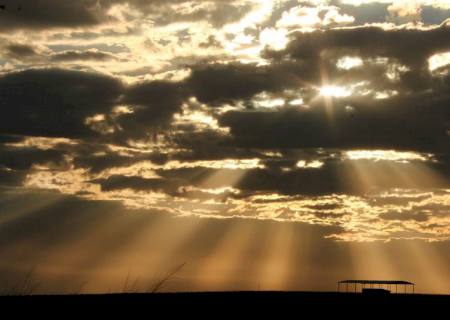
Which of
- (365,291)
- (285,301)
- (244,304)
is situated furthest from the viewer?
(365,291)

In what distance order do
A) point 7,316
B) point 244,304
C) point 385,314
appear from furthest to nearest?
point 244,304, point 385,314, point 7,316

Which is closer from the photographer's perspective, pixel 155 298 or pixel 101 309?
pixel 101 309

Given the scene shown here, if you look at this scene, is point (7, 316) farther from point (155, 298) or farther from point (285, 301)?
point (285, 301)

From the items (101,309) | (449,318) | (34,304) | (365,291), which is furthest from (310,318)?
(365,291)

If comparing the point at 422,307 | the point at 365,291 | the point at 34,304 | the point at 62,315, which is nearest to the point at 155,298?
the point at 34,304

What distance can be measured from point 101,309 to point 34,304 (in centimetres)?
292

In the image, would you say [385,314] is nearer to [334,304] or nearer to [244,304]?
[334,304]

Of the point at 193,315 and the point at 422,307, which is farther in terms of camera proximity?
the point at 422,307

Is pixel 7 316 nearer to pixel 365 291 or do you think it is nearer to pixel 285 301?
pixel 285 301

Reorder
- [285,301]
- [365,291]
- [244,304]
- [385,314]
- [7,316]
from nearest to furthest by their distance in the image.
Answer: [7,316] < [385,314] < [244,304] < [285,301] < [365,291]

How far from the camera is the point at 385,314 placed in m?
27.7

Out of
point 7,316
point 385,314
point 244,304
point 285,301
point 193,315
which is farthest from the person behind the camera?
point 285,301

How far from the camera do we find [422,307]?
30656 millimetres

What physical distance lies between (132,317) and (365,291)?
27.8 m
